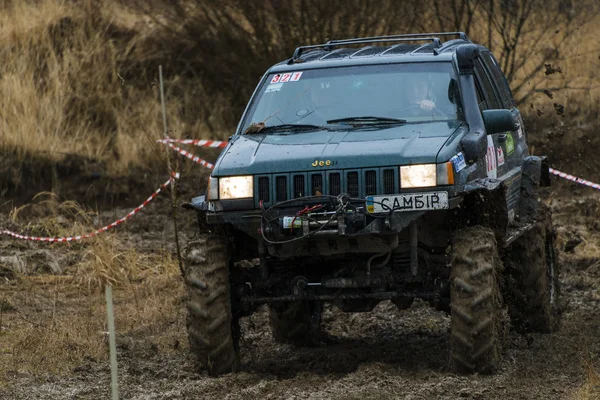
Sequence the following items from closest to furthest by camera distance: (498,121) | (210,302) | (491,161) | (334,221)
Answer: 1. (334,221)
2. (210,302)
3. (498,121)
4. (491,161)

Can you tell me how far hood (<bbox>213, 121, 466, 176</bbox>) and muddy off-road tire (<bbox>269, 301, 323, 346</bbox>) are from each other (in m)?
1.63

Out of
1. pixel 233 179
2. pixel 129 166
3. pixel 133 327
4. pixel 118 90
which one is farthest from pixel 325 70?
pixel 118 90

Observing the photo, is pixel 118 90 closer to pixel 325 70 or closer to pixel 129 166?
pixel 129 166

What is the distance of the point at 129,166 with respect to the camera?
746 inches

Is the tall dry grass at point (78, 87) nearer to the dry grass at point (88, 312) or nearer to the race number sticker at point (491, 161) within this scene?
the dry grass at point (88, 312)

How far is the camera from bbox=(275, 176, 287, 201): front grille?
796 centimetres

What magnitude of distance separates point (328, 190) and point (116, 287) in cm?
535

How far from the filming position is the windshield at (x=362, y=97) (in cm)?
876

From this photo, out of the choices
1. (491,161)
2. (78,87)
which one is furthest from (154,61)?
(491,161)

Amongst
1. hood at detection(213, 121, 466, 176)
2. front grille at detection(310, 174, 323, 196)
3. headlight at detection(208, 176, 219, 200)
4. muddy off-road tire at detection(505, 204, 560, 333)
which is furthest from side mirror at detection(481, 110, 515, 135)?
headlight at detection(208, 176, 219, 200)

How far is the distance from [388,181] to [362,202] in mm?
214

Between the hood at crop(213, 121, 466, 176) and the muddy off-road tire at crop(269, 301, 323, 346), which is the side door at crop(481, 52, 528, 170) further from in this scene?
the muddy off-road tire at crop(269, 301, 323, 346)

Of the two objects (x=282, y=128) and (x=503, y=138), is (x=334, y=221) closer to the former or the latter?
(x=282, y=128)

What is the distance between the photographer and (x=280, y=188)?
26.2 ft
